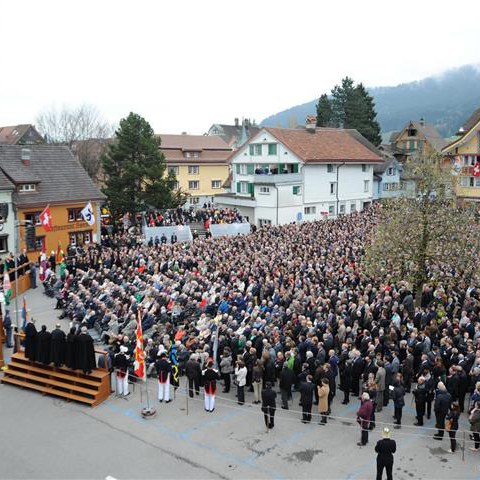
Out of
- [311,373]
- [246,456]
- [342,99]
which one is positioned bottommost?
[246,456]

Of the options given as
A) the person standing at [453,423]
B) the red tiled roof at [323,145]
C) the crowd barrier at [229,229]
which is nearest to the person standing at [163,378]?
the person standing at [453,423]

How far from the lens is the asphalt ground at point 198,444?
37.6 feet

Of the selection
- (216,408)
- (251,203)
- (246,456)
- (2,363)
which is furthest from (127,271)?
(251,203)

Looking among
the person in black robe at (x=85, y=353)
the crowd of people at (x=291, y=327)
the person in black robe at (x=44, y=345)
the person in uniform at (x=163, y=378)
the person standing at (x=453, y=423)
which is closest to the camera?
the person standing at (x=453, y=423)

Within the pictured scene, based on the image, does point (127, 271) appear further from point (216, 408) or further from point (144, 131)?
point (144, 131)

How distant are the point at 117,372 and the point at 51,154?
28.1 metres

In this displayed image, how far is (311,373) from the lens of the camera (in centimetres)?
1473

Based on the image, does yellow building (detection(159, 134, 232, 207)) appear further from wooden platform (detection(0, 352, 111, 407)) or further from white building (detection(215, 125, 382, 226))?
wooden platform (detection(0, 352, 111, 407))

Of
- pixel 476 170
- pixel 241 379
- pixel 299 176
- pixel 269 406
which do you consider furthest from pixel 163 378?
pixel 476 170

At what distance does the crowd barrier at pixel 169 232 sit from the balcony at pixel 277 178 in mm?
9720

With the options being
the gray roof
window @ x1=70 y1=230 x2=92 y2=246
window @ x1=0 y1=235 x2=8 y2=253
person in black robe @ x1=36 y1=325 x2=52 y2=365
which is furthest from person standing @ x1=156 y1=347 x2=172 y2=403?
window @ x1=70 y1=230 x2=92 y2=246

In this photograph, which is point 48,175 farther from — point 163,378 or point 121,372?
point 163,378

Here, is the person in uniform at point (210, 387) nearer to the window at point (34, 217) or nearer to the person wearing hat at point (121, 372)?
the person wearing hat at point (121, 372)

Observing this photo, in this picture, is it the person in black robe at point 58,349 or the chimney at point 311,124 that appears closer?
the person in black robe at point 58,349
